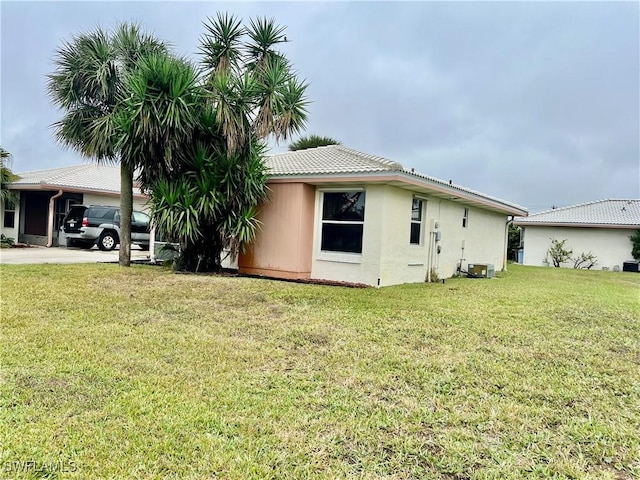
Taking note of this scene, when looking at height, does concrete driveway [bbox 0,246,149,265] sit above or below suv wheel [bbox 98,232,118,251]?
below

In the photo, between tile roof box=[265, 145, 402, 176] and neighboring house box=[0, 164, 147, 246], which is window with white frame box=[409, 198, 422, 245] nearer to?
tile roof box=[265, 145, 402, 176]

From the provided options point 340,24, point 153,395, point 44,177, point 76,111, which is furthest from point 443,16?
point 44,177

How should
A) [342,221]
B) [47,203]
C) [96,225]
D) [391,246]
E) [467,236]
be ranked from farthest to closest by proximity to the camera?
[47,203]
[96,225]
[467,236]
[342,221]
[391,246]

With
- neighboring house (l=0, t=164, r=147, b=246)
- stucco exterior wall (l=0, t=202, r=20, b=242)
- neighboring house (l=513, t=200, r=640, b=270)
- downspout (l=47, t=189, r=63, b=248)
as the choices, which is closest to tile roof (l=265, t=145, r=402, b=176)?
neighboring house (l=0, t=164, r=147, b=246)

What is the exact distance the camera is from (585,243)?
25.4 meters

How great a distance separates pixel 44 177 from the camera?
2080cm

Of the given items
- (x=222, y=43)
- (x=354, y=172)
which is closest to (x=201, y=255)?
(x=354, y=172)

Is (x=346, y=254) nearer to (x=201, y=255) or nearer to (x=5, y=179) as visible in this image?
(x=201, y=255)

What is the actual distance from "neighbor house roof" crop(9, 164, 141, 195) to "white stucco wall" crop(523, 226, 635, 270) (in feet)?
75.7

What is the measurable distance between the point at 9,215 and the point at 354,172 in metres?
19.8

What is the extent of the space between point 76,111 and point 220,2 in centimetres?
500

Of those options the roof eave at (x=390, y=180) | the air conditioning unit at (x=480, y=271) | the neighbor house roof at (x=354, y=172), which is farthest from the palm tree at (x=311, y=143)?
the roof eave at (x=390, y=180)

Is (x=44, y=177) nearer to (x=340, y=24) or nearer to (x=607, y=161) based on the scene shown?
(x=340, y=24)

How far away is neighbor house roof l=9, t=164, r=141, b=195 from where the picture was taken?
19109 millimetres
